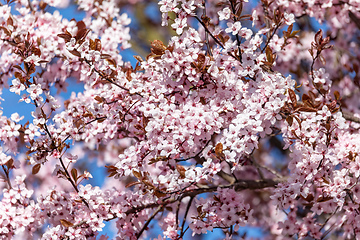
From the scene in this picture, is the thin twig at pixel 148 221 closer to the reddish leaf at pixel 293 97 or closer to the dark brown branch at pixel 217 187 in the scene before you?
the dark brown branch at pixel 217 187

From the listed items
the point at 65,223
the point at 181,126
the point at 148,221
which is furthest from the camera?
the point at 148,221

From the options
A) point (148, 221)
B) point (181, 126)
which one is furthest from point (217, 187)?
point (181, 126)

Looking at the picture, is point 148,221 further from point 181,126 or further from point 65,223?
point 181,126

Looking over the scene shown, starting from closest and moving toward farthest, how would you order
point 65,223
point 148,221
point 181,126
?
point 181,126 → point 65,223 → point 148,221

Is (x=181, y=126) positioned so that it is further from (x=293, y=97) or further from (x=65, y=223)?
(x=65, y=223)

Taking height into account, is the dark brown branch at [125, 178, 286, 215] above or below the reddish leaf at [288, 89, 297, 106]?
above


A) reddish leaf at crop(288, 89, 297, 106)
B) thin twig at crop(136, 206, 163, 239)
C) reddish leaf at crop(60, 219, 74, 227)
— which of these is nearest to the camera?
reddish leaf at crop(288, 89, 297, 106)

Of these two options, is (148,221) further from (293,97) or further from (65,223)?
(293,97)

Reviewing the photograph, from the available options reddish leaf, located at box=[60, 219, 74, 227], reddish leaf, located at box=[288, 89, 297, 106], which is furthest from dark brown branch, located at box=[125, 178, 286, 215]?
reddish leaf, located at box=[288, 89, 297, 106]

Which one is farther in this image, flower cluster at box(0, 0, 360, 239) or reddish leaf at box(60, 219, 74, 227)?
reddish leaf at box(60, 219, 74, 227)

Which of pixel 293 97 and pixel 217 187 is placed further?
pixel 217 187

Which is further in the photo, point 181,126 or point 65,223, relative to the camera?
point 65,223

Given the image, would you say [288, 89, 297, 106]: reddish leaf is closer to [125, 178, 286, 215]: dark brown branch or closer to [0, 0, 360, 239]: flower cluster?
[0, 0, 360, 239]: flower cluster

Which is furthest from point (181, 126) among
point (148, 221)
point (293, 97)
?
point (148, 221)
